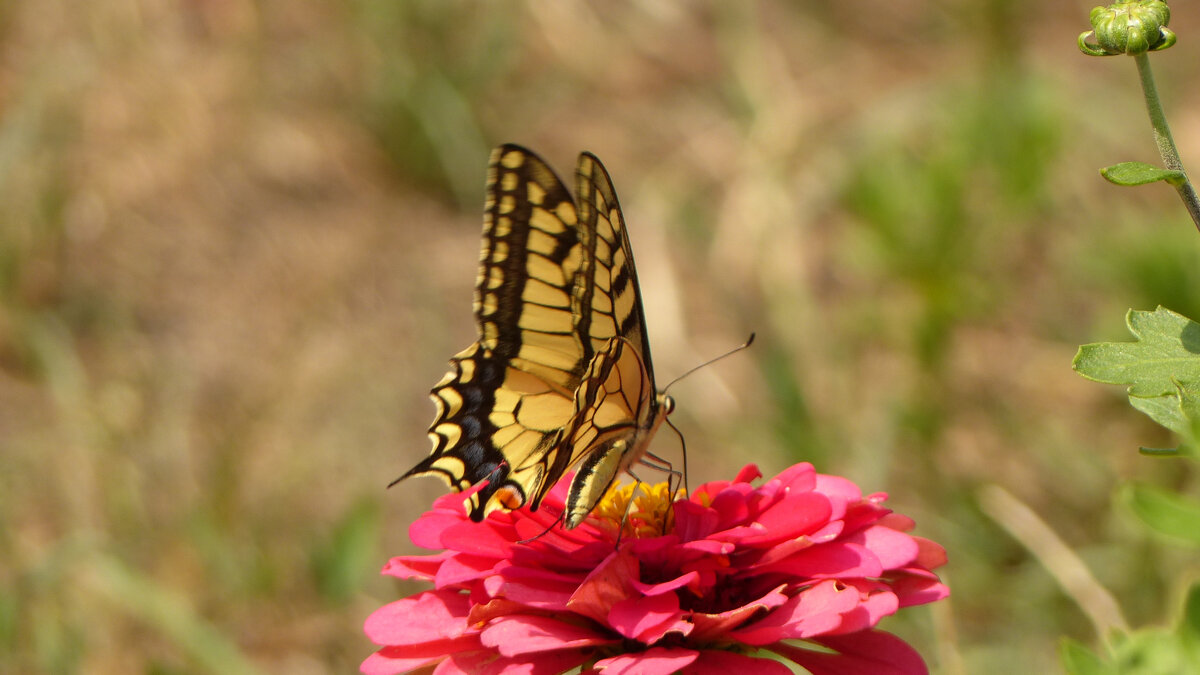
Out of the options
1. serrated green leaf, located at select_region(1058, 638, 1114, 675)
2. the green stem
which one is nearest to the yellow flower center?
serrated green leaf, located at select_region(1058, 638, 1114, 675)

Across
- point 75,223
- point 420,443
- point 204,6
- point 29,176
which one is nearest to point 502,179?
point 420,443

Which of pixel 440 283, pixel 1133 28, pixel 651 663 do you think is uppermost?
pixel 440 283

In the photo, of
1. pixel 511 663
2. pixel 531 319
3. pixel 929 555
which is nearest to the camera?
pixel 511 663

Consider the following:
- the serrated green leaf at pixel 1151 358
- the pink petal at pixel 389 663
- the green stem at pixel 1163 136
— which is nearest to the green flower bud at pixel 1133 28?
the green stem at pixel 1163 136

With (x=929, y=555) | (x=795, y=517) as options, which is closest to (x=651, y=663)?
(x=795, y=517)

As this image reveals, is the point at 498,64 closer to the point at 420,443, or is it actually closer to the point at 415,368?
the point at 415,368

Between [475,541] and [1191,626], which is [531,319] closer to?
[475,541]

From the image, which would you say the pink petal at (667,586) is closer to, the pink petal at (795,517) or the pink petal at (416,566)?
the pink petal at (795,517)
